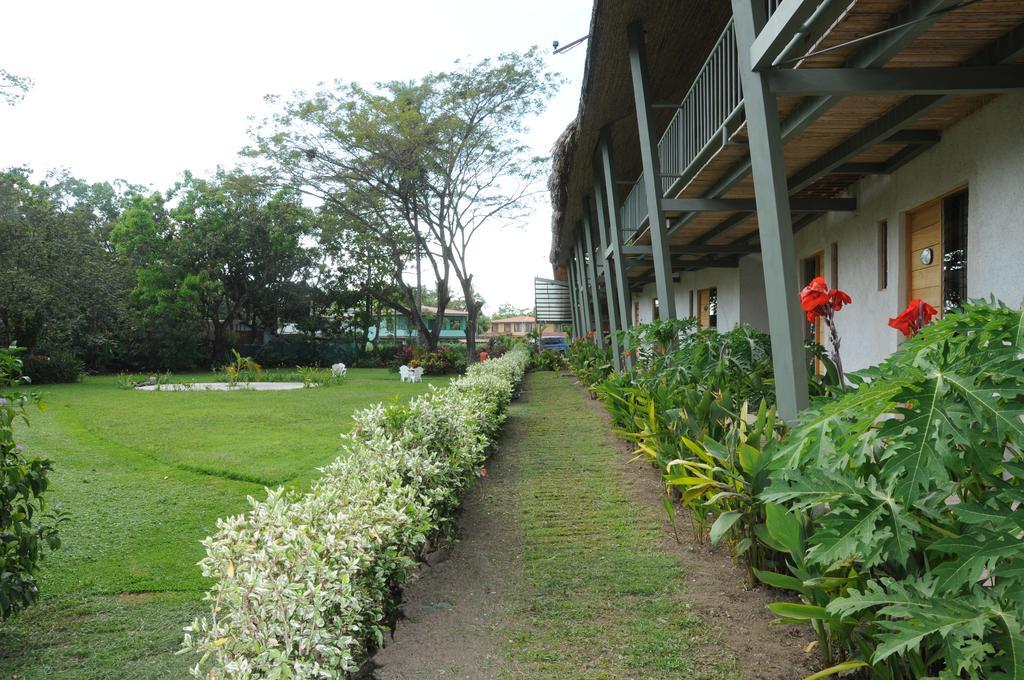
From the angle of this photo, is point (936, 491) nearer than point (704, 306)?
Yes

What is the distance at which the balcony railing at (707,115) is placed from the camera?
535 cm

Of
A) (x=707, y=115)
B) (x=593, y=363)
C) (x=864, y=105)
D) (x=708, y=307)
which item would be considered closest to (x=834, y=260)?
(x=707, y=115)

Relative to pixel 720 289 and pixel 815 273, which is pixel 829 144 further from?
pixel 720 289

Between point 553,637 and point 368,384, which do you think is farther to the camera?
point 368,384

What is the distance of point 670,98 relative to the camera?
10.9m

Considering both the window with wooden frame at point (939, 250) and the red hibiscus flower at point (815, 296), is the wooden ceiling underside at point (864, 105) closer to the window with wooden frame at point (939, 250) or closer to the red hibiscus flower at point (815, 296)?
the window with wooden frame at point (939, 250)

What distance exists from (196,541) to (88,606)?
108 centimetres

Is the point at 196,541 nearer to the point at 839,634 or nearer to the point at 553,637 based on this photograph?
the point at 553,637

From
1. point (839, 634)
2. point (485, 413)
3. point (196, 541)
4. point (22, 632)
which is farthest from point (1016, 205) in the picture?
point (22, 632)

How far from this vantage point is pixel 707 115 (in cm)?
619

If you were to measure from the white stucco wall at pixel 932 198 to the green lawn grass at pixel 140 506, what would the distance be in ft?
18.0

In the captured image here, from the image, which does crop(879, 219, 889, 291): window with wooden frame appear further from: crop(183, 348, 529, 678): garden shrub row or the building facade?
crop(183, 348, 529, 678): garden shrub row

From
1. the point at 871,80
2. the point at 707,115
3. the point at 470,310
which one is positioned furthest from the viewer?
the point at 470,310

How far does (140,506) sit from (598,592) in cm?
408
